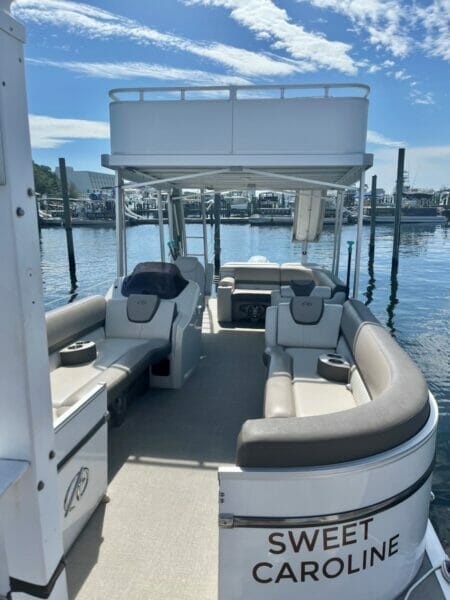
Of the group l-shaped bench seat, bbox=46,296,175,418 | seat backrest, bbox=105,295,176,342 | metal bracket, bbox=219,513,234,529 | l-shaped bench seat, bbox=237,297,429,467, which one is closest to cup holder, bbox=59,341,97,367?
l-shaped bench seat, bbox=46,296,175,418

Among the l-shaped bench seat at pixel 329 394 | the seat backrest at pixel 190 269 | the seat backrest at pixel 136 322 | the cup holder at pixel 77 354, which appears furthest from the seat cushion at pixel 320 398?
the seat backrest at pixel 190 269

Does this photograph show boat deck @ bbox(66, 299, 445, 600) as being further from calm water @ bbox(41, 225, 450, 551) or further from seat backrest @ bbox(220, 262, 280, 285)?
seat backrest @ bbox(220, 262, 280, 285)

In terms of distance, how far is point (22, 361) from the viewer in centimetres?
123

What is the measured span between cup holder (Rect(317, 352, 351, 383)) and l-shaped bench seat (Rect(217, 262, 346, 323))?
2.16 m

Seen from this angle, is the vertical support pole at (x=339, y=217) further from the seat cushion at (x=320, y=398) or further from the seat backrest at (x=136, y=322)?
the seat cushion at (x=320, y=398)

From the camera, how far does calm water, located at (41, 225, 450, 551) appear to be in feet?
20.8

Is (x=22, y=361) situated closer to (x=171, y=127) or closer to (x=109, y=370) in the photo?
(x=109, y=370)

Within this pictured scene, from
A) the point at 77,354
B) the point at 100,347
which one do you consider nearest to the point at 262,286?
the point at 100,347

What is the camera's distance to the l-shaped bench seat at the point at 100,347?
338cm

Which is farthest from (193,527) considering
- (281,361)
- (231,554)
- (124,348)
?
(124,348)

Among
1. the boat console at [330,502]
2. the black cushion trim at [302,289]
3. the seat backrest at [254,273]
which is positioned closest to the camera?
the boat console at [330,502]

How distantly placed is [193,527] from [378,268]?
20785mm

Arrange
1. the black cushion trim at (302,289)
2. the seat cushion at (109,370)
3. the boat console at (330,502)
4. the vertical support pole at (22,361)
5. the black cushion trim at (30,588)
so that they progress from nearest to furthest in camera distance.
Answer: the vertical support pole at (22,361) → the black cushion trim at (30,588) → the boat console at (330,502) → the seat cushion at (109,370) → the black cushion trim at (302,289)

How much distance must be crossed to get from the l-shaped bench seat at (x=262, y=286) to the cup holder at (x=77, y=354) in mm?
2746
